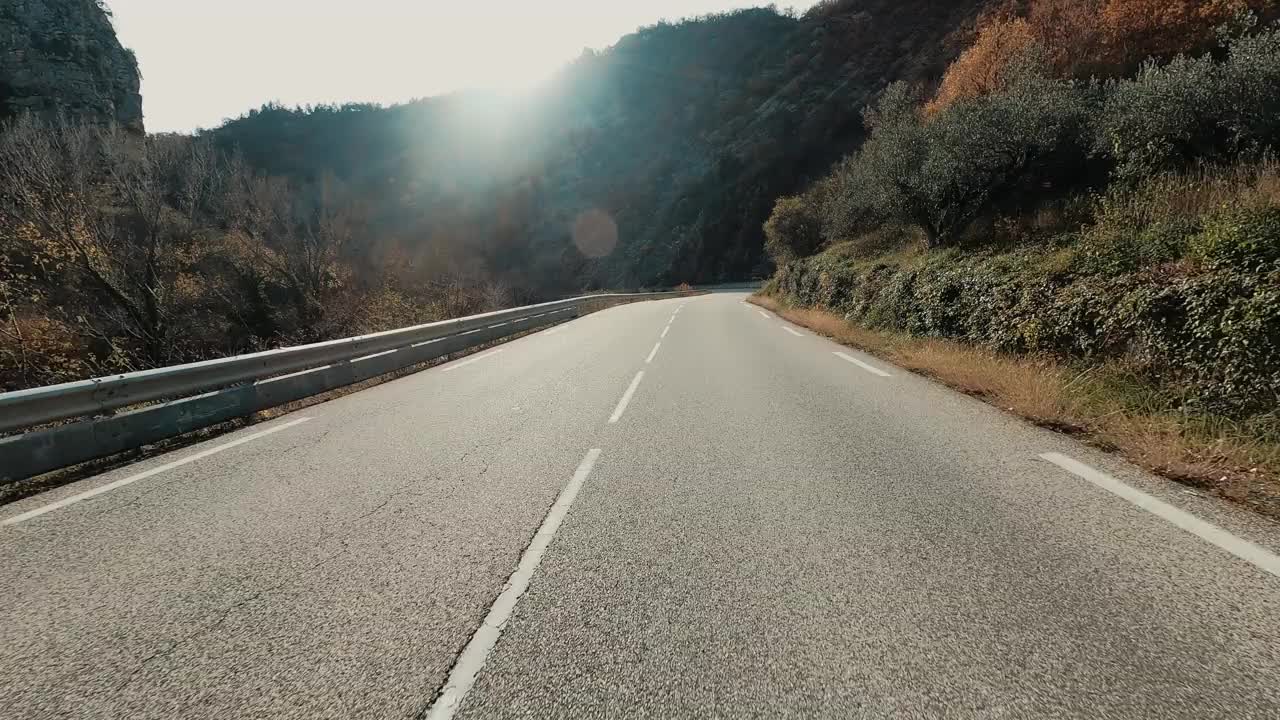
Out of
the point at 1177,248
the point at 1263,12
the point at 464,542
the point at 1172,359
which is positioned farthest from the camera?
the point at 1263,12

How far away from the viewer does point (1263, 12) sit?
78.3 ft

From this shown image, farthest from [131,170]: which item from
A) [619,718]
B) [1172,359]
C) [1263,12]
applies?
[1263,12]

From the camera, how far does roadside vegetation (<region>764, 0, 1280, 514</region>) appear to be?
4316mm

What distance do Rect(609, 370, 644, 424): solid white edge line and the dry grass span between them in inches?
173

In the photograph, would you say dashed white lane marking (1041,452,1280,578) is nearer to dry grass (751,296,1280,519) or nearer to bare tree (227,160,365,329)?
dry grass (751,296,1280,519)

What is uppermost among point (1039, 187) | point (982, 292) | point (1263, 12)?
point (1263, 12)

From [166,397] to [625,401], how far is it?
5471 millimetres

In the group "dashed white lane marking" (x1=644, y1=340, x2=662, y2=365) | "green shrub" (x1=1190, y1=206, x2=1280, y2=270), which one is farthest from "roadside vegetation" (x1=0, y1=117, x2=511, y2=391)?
"green shrub" (x1=1190, y1=206, x2=1280, y2=270)

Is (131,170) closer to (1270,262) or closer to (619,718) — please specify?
(619,718)

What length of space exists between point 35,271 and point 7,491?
556 inches

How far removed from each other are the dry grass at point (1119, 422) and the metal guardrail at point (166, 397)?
9.04 meters

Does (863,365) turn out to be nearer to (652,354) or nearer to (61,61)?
(652,354)

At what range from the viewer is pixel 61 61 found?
39500 millimetres

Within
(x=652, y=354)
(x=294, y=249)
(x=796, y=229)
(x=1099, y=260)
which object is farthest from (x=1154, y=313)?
(x=796, y=229)
